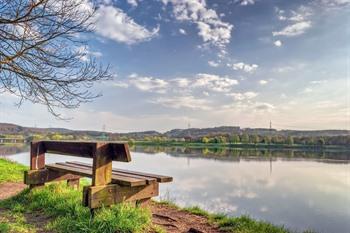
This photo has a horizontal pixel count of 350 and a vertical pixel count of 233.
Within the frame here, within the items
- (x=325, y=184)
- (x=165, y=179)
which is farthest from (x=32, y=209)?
(x=325, y=184)

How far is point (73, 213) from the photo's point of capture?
434 centimetres

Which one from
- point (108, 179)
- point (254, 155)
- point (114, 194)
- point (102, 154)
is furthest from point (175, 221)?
point (254, 155)

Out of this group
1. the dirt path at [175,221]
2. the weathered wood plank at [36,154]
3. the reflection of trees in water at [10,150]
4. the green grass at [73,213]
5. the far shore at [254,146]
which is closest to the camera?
the green grass at [73,213]

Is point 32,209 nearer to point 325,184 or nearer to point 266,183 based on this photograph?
point 266,183

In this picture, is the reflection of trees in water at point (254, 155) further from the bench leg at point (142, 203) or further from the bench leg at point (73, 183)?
the bench leg at point (142, 203)

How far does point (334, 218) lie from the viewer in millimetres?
10086

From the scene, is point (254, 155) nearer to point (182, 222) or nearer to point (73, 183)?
point (73, 183)

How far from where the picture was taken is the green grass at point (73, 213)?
365 cm

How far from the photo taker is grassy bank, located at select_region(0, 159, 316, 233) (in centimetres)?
368

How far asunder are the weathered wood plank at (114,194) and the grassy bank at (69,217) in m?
0.11

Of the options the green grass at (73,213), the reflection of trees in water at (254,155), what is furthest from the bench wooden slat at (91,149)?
the reflection of trees in water at (254,155)

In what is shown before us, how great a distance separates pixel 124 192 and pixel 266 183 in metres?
14.8

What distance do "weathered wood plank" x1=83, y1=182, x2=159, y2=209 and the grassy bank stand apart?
0.11m

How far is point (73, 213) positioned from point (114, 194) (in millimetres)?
754
